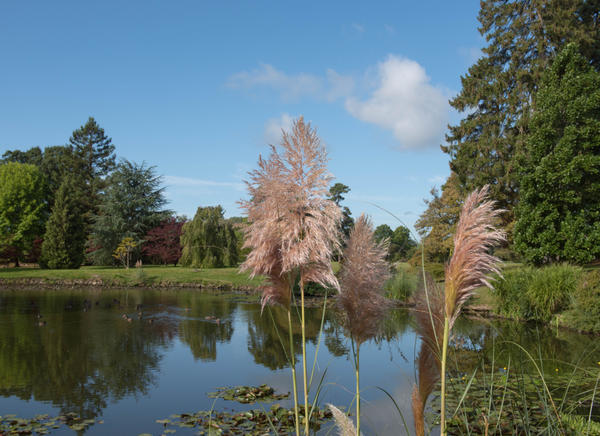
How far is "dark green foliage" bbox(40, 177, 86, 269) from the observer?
102 feet

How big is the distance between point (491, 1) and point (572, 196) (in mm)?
13320

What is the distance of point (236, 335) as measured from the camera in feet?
38.7

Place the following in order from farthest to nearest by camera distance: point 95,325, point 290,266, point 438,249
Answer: point 438,249, point 95,325, point 290,266

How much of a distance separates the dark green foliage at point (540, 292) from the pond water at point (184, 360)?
106 centimetres

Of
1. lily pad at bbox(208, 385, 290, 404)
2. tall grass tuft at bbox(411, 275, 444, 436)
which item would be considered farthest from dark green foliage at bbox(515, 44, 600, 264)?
tall grass tuft at bbox(411, 275, 444, 436)

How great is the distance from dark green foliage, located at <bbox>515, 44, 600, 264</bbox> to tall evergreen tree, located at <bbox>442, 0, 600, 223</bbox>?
11.3ft

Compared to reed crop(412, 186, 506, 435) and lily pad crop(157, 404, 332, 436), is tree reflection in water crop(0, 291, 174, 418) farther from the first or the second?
reed crop(412, 186, 506, 435)

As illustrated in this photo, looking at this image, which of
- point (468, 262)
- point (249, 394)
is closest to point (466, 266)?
point (468, 262)

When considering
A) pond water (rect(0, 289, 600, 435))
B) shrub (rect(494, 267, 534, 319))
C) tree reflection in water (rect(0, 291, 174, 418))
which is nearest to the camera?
pond water (rect(0, 289, 600, 435))

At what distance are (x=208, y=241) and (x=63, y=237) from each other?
11344mm

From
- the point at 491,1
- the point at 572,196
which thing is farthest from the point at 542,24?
the point at 572,196

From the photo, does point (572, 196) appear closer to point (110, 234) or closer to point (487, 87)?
point (487, 87)

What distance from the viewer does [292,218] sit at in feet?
8.38

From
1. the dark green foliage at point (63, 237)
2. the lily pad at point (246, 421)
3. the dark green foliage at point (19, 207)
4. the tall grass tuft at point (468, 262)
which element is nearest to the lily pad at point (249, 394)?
the lily pad at point (246, 421)
